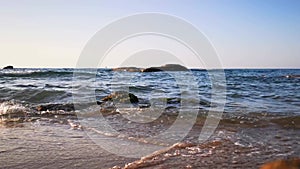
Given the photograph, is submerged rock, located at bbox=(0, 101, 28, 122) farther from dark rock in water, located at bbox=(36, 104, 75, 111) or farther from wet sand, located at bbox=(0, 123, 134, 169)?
wet sand, located at bbox=(0, 123, 134, 169)

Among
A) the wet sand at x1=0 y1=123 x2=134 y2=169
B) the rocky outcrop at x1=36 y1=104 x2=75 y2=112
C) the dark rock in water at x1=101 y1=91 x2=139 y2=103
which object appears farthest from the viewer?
the dark rock in water at x1=101 y1=91 x2=139 y2=103

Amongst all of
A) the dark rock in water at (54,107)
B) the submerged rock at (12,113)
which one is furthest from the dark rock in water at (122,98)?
the submerged rock at (12,113)

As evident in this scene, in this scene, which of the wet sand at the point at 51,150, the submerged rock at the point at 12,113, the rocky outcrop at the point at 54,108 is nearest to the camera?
the wet sand at the point at 51,150

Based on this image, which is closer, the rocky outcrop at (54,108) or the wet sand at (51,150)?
the wet sand at (51,150)

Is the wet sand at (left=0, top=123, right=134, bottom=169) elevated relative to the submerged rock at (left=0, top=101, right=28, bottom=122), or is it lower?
lower

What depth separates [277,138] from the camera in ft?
17.5

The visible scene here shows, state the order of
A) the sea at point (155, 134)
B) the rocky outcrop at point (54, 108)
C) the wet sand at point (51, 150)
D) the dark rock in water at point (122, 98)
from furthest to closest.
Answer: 1. the dark rock in water at point (122, 98)
2. the rocky outcrop at point (54, 108)
3. the sea at point (155, 134)
4. the wet sand at point (51, 150)

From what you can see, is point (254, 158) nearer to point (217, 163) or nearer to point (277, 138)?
point (217, 163)

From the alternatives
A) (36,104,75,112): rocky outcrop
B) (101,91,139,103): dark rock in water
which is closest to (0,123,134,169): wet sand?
(36,104,75,112): rocky outcrop

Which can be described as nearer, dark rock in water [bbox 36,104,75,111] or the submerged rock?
the submerged rock

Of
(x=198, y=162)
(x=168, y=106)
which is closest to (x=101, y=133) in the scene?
(x=198, y=162)

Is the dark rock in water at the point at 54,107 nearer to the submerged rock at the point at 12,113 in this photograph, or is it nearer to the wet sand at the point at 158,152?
the submerged rock at the point at 12,113

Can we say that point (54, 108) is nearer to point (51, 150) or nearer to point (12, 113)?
point (12, 113)

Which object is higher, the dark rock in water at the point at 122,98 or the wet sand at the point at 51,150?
the dark rock in water at the point at 122,98
